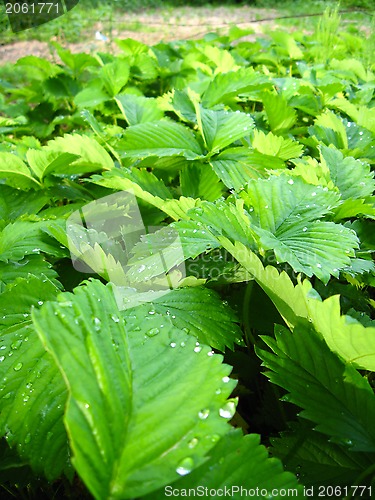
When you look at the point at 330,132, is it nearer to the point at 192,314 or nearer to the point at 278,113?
the point at 278,113

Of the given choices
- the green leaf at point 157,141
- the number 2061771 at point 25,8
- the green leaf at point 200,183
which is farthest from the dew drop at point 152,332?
the number 2061771 at point 25,8

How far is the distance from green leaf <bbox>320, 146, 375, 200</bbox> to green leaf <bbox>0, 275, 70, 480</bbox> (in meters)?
0.75

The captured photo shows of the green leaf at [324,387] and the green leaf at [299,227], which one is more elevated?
the green leaf at [299,227]

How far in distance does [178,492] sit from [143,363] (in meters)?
0.14

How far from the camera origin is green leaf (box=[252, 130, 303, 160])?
1171mm

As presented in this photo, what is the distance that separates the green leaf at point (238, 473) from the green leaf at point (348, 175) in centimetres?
67

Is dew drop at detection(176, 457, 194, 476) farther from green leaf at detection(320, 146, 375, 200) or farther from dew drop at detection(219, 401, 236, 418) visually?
green leaf at detection(320, 146, 375, 200)

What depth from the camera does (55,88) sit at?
2.17 m

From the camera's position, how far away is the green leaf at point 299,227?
2.25 ft

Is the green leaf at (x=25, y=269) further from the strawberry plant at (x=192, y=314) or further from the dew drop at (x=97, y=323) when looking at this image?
the dew drop at (x=97, y=323)

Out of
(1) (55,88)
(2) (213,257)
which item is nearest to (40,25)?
(1) (55,88)

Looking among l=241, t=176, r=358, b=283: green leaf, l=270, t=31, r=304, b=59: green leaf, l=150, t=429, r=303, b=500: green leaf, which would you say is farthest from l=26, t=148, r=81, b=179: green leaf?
l=270, t=31, r=304, b=59: green leaf

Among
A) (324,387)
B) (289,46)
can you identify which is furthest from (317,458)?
(289,46)

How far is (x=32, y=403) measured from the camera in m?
0.57
